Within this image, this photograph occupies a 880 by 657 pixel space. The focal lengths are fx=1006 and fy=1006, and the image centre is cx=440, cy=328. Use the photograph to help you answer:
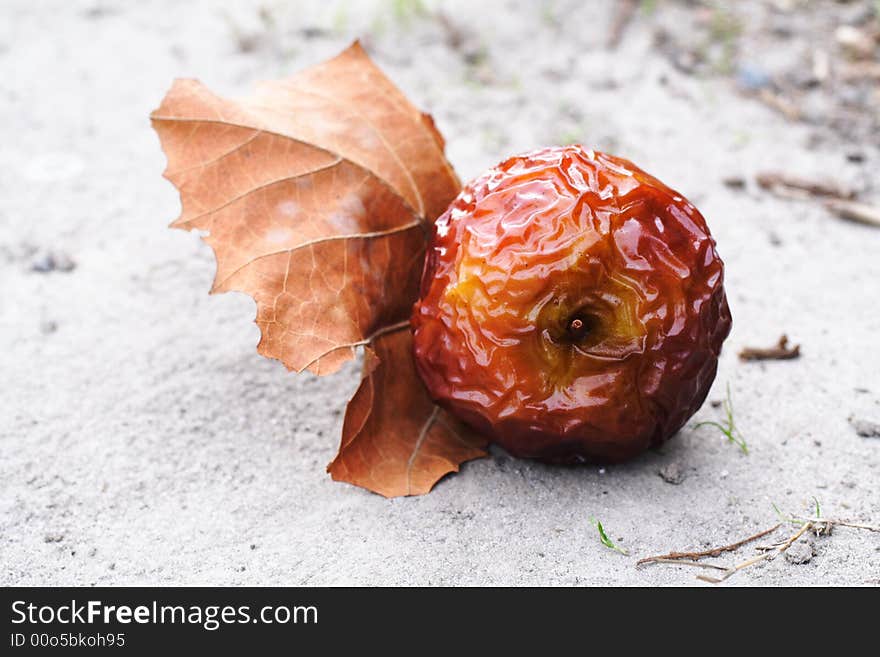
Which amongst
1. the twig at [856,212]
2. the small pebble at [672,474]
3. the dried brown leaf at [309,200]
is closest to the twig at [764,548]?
the small pebble at [672,474]

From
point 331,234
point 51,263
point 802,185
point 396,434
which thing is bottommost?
point 51,263

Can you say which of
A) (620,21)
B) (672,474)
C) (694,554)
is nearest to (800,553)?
(694,554)

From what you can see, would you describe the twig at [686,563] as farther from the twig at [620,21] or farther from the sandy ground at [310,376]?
the twig at [620,21]

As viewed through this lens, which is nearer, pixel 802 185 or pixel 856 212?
pixel 856 212

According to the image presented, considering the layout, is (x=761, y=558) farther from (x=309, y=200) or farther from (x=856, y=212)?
(x=856, y=212)

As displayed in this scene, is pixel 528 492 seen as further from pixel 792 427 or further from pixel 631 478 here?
pixel 792 427

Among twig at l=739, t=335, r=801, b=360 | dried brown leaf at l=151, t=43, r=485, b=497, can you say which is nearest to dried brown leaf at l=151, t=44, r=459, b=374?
dried brown leaf at l=151, t=43, r=485, b=497

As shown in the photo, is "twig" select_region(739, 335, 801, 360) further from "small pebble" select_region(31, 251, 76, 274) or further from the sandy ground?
"small pebble" select_region(31, 251, 76, 274)

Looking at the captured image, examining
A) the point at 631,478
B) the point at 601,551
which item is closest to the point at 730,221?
the point at 631,478
